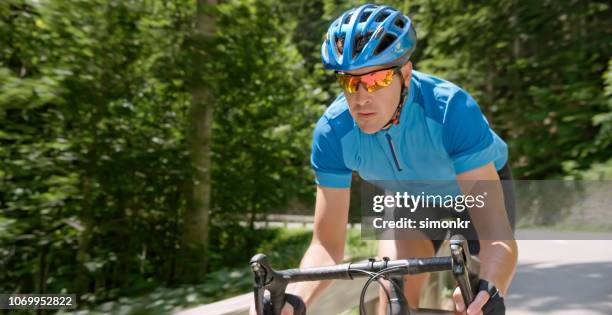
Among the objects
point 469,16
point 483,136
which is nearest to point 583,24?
point 469,16

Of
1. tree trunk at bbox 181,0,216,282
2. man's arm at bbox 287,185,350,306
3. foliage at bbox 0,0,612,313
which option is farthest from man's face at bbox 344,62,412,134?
tree trunk at bbox 181,0,216,282

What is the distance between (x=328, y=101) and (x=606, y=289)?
729cm

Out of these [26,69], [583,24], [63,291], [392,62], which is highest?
[583,24]

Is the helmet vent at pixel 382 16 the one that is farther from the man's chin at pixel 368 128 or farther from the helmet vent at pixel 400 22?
the man's chin at pixel 368 128

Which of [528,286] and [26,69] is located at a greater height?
[26,69]

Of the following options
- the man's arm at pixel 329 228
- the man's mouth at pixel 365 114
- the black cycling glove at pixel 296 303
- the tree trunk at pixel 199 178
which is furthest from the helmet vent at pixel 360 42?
Result: the tree trunk at pixel 199 178

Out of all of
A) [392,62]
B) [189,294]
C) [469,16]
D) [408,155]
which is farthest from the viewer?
[469,16]

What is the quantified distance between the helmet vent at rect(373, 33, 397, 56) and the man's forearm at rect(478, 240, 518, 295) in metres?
0.83

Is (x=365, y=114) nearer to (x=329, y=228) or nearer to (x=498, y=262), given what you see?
(x=329, y=228)

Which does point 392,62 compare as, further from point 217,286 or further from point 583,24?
point 583,24

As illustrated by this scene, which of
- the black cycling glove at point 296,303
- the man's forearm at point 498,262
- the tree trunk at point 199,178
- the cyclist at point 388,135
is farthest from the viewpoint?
the tree trunk at point 199,178

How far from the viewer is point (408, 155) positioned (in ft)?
8.96

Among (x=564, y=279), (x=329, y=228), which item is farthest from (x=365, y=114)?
(x=564, y=279)

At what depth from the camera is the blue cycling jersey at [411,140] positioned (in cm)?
250
